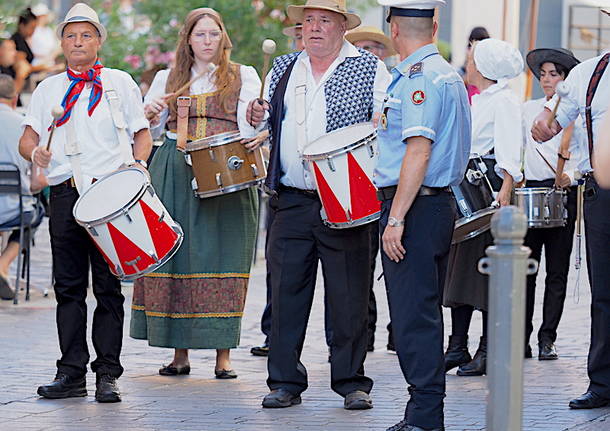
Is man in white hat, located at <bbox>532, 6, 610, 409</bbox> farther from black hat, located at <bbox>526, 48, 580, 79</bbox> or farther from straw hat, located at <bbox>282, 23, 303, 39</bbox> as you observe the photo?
straw hat, located at <bbox>282, 23, 303, 39</bbox>

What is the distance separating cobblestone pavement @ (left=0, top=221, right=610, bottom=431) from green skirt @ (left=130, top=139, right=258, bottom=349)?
28 centimetres

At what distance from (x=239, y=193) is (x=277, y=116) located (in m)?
0.94

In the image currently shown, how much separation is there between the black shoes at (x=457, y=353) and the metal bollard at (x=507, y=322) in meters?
3.84

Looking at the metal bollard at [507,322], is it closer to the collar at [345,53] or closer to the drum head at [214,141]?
the collar at [345,53]

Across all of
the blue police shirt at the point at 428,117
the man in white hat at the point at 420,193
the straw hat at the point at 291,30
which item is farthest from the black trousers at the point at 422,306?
the straw hat at the point at 291,30

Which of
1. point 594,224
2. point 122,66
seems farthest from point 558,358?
point 122,66

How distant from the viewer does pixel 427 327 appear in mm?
6090

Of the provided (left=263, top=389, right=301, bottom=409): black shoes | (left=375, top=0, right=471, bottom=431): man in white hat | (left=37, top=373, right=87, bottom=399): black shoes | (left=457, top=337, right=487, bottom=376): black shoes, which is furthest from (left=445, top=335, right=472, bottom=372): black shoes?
(left=37, top=373, right=87, bottom=399): black shoes

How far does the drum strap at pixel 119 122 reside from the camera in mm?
7121

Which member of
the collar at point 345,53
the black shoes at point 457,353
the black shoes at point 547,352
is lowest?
the black shoes at point 547,352

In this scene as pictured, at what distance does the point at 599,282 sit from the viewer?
277 inches

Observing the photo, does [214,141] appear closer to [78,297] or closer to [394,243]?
[78,297]

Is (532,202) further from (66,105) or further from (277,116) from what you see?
(66,105)

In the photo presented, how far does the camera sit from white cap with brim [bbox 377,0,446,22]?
6094 millimetres
